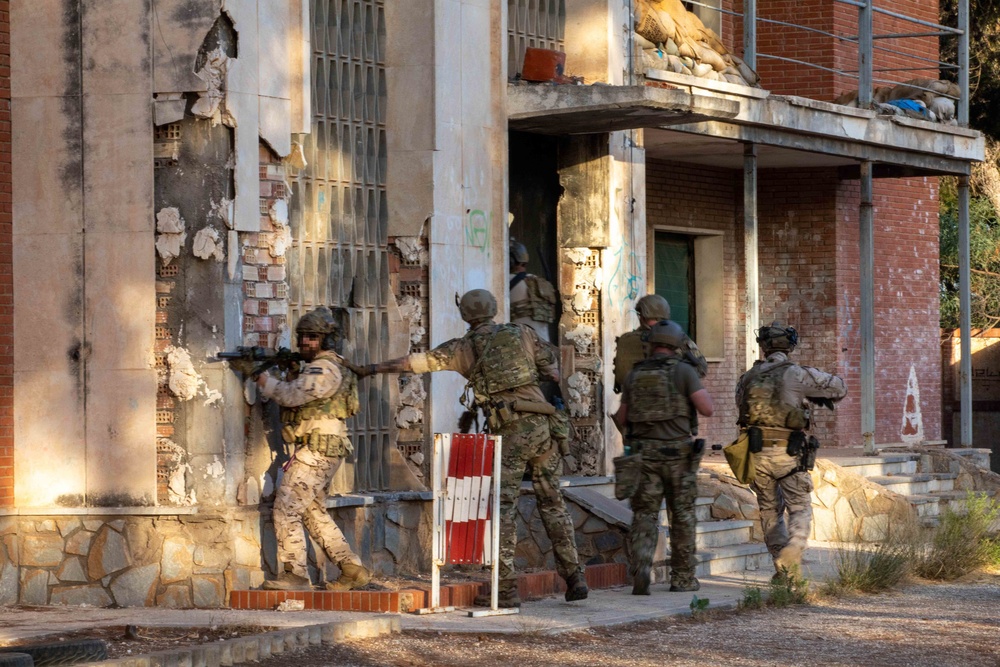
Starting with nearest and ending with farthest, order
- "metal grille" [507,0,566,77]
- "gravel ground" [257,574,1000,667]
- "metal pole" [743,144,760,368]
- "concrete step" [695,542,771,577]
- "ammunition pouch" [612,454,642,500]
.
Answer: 1. "gravel ground" [257,574,1000,667]
2. "ammunition pouch" [612,454,642,500]
3. "concrete step" [695,542,771,577]
4. "metal grille" [507,0,566,77]
5. "metal pole" [743,144,760,368]

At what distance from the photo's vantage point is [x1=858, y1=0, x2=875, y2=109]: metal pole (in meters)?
17.5

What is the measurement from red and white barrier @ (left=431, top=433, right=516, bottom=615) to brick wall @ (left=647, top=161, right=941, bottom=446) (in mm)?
8744

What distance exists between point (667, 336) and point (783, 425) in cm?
125

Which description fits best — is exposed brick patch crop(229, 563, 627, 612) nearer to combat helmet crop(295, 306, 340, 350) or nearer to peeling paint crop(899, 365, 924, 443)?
combat helmet crop(295, 306, 340, 350)

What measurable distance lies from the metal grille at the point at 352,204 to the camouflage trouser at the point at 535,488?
186cm

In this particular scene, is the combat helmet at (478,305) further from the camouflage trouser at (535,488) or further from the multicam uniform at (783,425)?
the multicam uniform at (783,425)

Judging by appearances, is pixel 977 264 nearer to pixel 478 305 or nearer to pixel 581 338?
pixel 581 338

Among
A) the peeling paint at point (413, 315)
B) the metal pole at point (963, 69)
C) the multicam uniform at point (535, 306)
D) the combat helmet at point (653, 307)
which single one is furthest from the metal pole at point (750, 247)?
the peeling paint at point (413, 315)

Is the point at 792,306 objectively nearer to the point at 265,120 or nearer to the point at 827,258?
the point at 827,258

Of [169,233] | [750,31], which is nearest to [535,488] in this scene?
[169,233]

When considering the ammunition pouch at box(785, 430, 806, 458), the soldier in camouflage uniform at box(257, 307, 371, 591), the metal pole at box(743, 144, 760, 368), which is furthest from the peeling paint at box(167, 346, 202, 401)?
the metal pole at box(743, 144, 760, 368)

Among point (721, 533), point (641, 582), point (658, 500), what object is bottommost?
point (641, 582)

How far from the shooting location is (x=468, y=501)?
33.2 ft

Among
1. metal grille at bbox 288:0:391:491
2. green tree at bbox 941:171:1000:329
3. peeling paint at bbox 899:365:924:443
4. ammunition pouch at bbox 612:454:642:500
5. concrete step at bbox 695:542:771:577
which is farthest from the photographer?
green tree at bbox 941:171:1000:329
